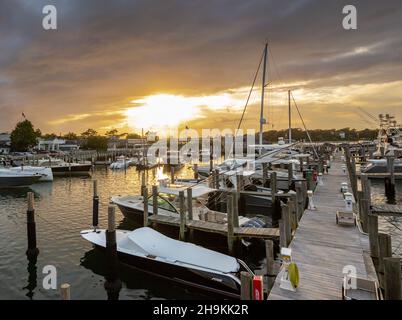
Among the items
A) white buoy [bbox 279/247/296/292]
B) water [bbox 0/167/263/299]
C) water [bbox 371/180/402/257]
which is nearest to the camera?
white buoy [bbox 279/247/296/292]

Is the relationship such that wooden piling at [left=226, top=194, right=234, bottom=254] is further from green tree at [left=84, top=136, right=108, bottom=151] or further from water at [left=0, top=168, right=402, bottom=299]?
green tree at [left=84, top=136, right=108, bottom=151]

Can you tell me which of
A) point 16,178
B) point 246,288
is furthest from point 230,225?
point 16,178

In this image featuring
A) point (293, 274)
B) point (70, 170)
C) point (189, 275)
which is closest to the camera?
point (293, 274)

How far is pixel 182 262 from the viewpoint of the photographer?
37.7 feet

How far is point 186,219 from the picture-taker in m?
15.4

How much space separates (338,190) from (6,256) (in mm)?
21931

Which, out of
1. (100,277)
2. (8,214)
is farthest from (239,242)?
(8,214)

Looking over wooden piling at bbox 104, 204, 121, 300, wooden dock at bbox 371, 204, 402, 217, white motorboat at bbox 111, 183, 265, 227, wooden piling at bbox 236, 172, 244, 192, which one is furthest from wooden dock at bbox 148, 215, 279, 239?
wooden piling at bbox 236, 172, 244, 192

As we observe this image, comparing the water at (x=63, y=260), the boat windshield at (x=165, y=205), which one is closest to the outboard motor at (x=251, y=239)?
the water at (x=63, y=260)

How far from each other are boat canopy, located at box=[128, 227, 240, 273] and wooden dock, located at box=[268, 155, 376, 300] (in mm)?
2618

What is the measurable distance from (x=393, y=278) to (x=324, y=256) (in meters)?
3.44

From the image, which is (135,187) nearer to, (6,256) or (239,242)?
(6,256)

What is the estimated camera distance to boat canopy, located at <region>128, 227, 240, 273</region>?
11.1 m

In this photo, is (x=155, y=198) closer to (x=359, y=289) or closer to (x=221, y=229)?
(x=221, y=229)
